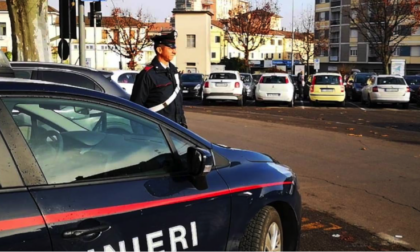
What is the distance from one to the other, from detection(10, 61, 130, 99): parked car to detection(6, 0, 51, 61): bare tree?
215 inches

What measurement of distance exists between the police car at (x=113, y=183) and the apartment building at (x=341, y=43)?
7126cm

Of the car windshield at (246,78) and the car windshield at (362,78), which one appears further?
the car windshield at (362,78)

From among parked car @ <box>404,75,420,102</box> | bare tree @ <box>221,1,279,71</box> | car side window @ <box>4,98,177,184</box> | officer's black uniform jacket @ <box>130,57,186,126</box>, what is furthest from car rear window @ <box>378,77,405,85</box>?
bare tree @ <box>221,1,279,71</box>

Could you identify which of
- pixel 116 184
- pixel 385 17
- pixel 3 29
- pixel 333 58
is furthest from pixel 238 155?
pixel 333 58

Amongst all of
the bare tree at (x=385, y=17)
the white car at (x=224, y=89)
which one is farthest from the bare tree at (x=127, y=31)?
the white car at (x=224, y=89)

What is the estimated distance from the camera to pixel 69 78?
7727 millimetres

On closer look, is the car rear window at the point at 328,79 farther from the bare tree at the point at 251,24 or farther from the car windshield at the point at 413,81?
the bare tree at the point at 251,24

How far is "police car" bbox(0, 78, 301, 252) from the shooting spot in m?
2.47

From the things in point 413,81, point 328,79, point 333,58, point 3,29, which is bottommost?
point 413,81

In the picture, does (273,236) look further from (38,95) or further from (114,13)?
(114,13)

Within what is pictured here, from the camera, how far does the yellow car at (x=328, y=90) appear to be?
23859mm

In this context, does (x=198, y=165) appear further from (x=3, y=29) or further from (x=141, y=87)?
(x=3, y=29)

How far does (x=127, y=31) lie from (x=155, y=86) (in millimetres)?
56960

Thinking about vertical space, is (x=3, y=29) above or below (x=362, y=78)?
above
